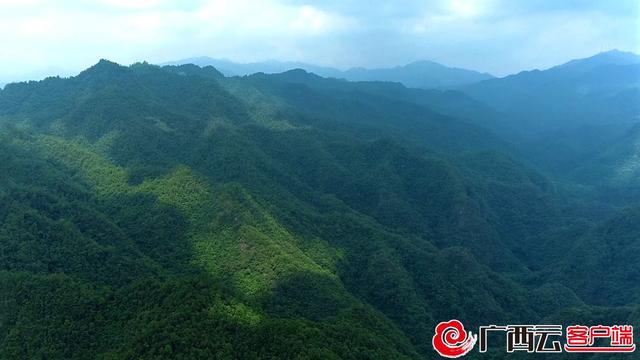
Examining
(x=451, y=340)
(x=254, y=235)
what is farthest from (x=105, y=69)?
(x=451, y=340)

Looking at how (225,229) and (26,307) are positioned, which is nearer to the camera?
(26,307)

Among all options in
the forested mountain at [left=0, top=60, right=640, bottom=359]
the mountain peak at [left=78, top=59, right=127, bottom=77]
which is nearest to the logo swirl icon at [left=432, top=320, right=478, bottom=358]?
the forested mountain at [left=0, top=60, right=640, bottom=359]

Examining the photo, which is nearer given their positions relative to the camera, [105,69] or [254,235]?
[254,235]

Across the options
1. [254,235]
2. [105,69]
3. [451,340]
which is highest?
[105,69]

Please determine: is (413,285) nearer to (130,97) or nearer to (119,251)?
(119,251)

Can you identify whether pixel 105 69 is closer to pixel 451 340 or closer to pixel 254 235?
pixel 254 235

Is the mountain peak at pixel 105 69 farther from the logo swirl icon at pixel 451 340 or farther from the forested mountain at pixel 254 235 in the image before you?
Result: the logo swirl icon at pixel 451 340

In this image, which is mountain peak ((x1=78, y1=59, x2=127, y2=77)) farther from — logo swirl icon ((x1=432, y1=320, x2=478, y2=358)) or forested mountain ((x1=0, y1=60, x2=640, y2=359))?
logo swirl icon ((x1=432, y1=320, x2=478, y2=358))

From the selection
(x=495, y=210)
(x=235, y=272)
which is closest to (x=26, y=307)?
(x=235, y=272)
